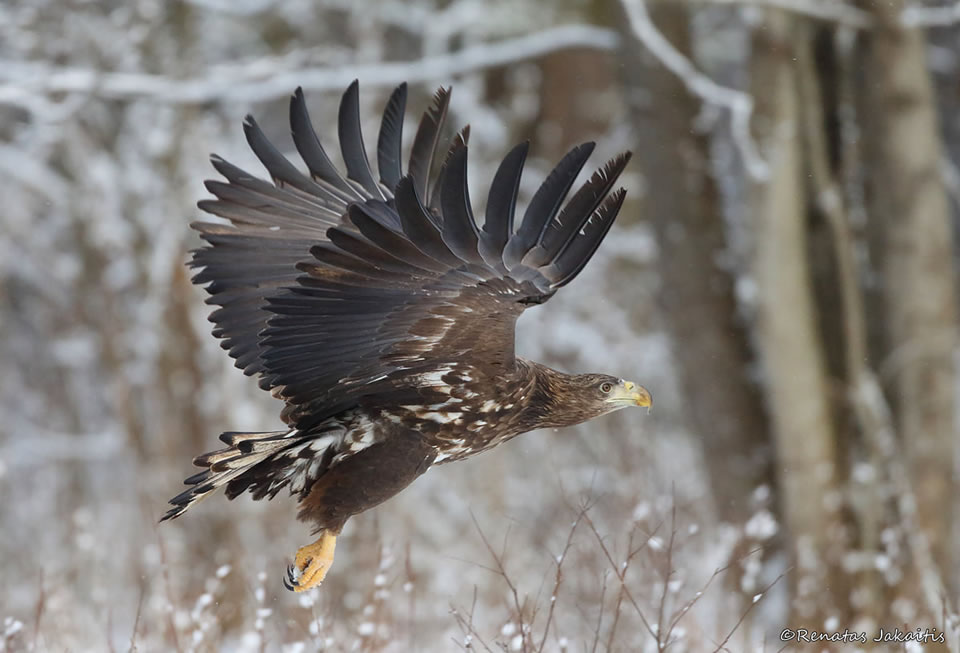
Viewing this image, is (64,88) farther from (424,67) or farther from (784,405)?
(784,405)

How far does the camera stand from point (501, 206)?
3.45 m

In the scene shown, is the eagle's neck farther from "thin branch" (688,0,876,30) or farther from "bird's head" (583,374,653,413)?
"thin branch" (688,0,876,30)

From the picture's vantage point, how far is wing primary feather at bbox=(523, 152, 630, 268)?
3494mm

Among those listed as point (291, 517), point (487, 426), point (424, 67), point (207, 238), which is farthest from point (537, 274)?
point (291, 517)

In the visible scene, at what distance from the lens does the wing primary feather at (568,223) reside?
3.49m

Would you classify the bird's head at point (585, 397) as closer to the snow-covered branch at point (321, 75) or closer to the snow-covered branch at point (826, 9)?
the snow-covered branch at point (826, 9)

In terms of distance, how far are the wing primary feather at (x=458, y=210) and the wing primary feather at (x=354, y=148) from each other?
2.74ft

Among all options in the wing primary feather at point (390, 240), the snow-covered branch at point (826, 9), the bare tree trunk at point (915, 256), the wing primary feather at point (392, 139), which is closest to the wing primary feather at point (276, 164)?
the wing primary feather at point (392, 139)

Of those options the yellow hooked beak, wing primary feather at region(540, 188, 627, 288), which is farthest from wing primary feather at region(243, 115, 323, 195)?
the yellow hooked beak

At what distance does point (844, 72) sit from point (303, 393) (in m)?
5.85

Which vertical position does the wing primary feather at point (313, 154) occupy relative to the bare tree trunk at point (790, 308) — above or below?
above

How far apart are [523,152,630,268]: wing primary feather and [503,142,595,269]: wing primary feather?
Answer: 0.04 m

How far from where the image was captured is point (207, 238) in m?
4.34

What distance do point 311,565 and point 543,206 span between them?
4.71 feet
